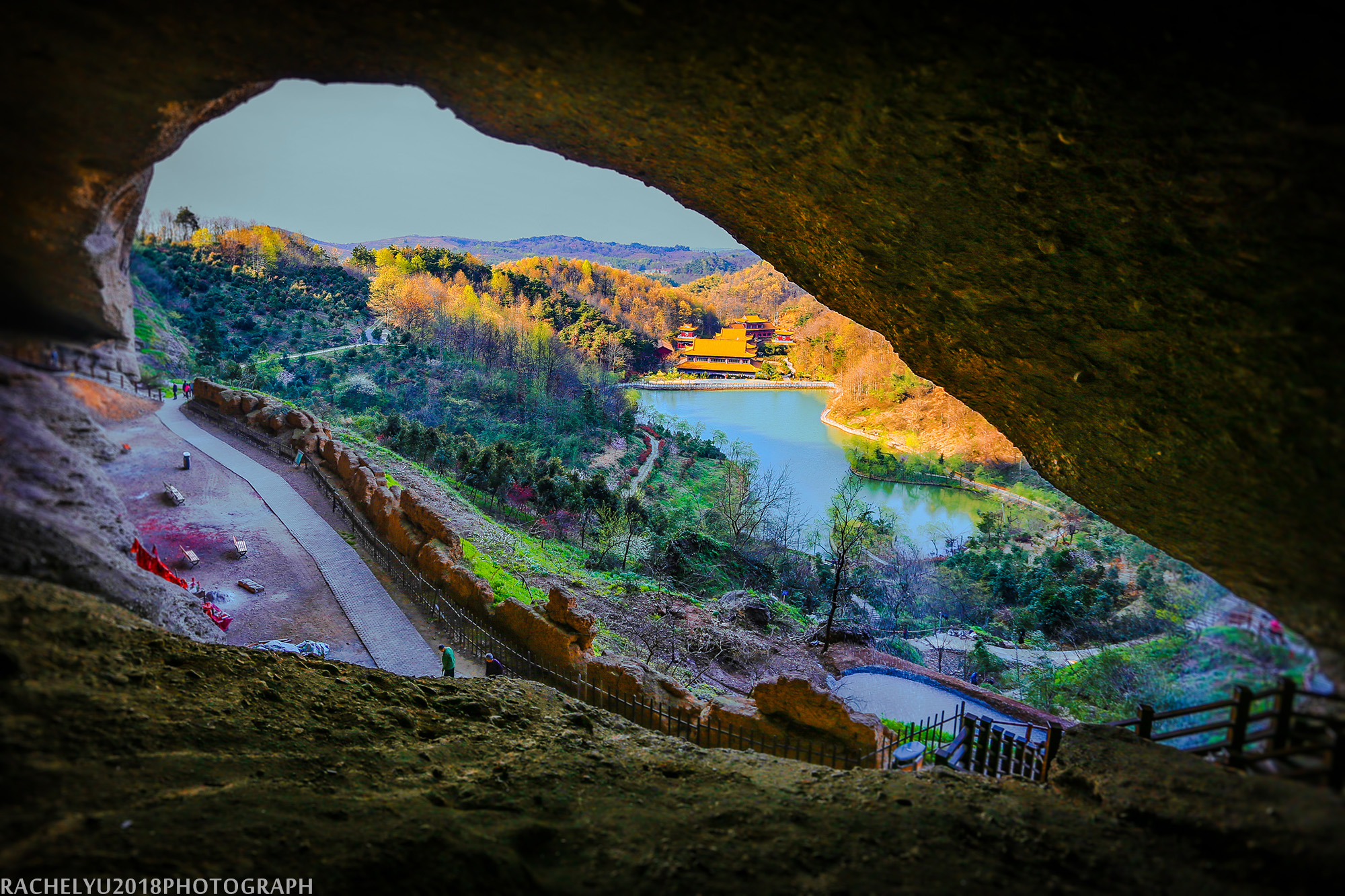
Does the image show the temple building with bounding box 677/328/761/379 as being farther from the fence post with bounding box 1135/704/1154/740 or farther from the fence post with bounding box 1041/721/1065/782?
the fence post with bounding box 1135/704/1154/740

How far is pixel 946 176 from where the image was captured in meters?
3.34

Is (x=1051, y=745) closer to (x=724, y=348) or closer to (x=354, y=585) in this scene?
Result: (x=354, y=585)

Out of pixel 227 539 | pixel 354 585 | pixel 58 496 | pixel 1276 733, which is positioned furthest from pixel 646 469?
pixel 1276 733

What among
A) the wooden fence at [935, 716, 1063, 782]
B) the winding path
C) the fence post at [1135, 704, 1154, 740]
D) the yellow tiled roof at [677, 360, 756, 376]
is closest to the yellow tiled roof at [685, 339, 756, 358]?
the yellow tiled roof at [677, 360, 756, 376]

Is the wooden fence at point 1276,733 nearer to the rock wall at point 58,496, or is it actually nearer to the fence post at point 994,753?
the fence post at point 994,753

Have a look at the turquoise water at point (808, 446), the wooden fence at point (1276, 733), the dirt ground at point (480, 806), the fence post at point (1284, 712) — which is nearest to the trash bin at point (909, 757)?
the dirt ground at point (480, 806)

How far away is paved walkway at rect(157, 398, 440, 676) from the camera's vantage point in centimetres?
732

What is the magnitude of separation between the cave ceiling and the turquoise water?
803 inches

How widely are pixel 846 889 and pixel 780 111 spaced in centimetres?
373

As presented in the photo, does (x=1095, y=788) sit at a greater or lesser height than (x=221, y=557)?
lesser

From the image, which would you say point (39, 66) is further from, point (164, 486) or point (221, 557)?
point (221, 557)

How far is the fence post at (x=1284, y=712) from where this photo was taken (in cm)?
249

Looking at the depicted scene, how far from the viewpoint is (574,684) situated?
7254mm

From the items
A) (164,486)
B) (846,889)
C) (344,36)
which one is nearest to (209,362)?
(164,486)
